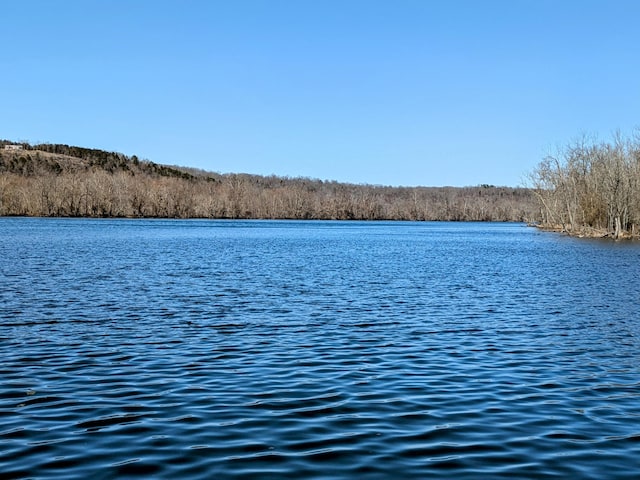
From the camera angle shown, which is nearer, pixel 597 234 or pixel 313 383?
pixel 313 383

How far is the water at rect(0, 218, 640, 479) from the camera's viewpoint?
812 centimetres

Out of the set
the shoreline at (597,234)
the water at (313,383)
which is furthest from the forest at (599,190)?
the water at (313,383)

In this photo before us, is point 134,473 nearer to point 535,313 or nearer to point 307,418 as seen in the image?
point 307,418

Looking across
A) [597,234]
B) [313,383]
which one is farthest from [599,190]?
[313,383]

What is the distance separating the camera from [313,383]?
1188cm

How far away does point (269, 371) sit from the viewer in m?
12.7

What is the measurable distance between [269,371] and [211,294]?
478 inches

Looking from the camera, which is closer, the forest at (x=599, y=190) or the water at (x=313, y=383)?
the water at (x=313, y=383)

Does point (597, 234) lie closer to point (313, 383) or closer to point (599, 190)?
point (599, 190)

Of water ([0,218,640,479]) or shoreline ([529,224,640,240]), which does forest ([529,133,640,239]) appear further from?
water ([0,218,640,479])

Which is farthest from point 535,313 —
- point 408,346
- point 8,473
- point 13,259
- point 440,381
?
point 13,259

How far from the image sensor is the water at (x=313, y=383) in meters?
8.12

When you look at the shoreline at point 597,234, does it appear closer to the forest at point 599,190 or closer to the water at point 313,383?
the forest at point 599,190

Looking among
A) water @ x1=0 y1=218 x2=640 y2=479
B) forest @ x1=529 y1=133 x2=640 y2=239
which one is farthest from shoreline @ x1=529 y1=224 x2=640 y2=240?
water @ x1=0 y1=218 x2=640 y2=479
